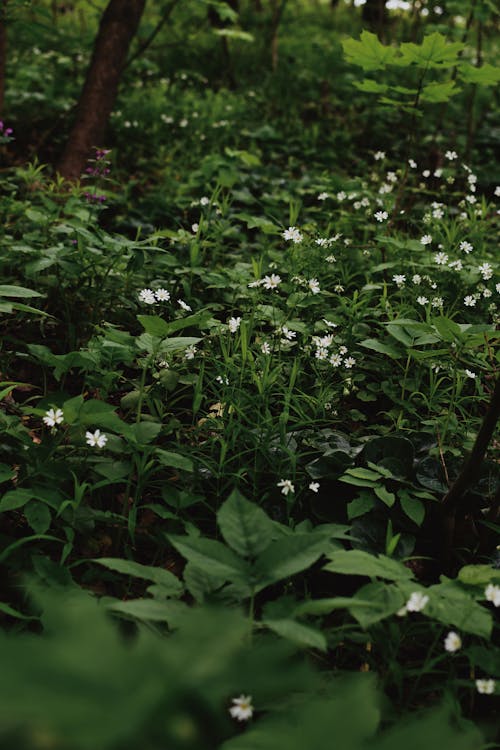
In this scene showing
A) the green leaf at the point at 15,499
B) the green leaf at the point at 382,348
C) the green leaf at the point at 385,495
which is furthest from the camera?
the green leaf at the point at 382,348

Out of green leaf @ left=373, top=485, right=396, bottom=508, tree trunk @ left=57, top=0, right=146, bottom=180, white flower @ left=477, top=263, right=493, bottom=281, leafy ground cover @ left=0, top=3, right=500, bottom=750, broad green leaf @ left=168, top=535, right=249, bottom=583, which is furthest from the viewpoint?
tree trunk @ left=57, top=0, right=146, bottom=180

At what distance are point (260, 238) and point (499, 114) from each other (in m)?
4.23

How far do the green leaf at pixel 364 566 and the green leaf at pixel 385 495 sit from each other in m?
0.31

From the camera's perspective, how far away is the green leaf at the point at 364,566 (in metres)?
1.15

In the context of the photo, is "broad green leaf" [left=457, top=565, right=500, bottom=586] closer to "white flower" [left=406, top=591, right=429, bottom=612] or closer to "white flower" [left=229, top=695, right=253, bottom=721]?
"white flower" [left=406, top=591, right=429, bottom=612]

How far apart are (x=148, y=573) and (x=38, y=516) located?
14.6 inches

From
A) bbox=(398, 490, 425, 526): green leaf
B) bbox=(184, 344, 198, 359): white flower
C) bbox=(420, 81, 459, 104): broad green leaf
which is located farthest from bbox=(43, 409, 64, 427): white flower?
bbox=(420, 81, 459, 104): broad green leaf

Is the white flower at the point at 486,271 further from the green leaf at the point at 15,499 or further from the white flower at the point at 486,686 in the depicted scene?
the green leaf at the point at 15,499

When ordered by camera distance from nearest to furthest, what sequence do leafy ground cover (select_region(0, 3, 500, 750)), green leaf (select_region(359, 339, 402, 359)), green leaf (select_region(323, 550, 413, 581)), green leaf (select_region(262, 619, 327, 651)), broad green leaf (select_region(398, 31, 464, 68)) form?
leafy ground cover (select_region(0, 3, 500, 750)) → green leaf (select_region(262, 619, 327, 651)) → green leaf (select_region(323, 550, 413, 581)) → green leaf (select_region(359, 339, 402, 359)) → broad green leaf (select_region(398, 31, 464, 68))

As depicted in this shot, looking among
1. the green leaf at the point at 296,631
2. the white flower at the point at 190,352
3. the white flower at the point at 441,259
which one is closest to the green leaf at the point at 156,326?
the white flower at the point at 190,352

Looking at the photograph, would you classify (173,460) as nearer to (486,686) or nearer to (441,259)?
(486,686)

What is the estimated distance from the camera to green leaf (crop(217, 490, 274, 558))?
108 centimetres

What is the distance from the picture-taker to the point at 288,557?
3.47 ft

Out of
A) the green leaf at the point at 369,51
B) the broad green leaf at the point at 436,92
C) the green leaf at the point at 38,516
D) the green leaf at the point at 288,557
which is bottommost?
the green leaf at the point at 38,516
